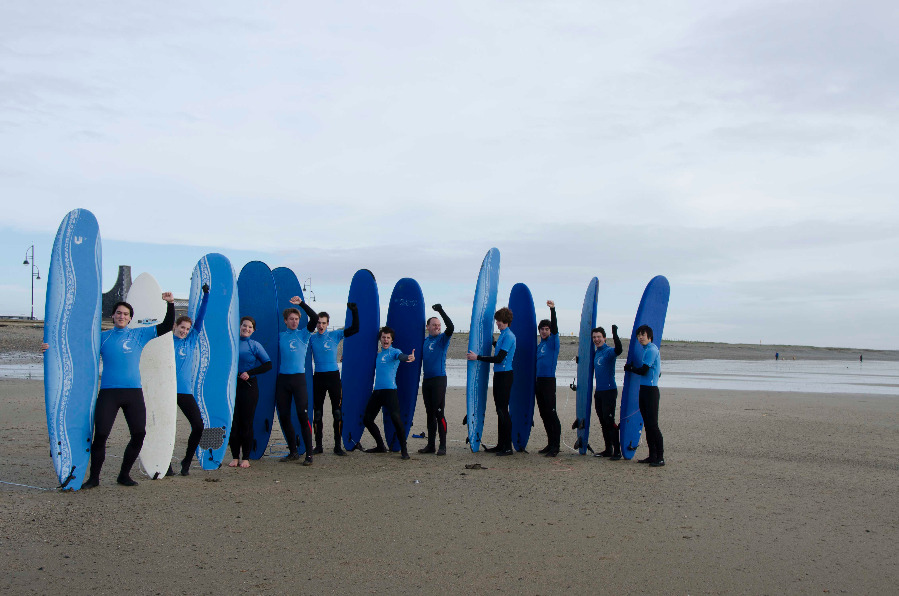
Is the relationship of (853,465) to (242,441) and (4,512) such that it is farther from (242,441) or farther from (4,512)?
(4,512)

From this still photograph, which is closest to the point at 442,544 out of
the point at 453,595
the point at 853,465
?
the point at 453,595

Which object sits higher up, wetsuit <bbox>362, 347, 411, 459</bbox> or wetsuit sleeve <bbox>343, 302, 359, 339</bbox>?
wetsuit sleeve <bbox>343, 302, 359, 339</bbox>

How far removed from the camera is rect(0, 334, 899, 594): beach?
3352 mm

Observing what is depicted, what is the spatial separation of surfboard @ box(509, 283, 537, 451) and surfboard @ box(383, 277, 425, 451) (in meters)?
1.08

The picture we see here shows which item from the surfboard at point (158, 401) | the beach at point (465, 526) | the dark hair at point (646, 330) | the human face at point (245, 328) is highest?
the dark hair at point (646, 330)

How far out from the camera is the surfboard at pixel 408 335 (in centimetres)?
746

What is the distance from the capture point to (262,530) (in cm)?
409

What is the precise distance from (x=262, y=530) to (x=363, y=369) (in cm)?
342

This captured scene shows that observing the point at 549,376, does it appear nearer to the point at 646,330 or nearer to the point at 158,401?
the point at 646,330

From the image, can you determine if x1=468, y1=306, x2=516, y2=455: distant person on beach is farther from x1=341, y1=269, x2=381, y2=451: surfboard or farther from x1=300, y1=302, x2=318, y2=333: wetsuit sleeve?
x1=300, y1=302, x2=318, y2=333: wetsuit sleeve

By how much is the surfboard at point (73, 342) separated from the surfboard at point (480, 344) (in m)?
3.52

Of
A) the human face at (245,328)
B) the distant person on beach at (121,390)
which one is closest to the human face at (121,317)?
the distant person on beach at (121,390)

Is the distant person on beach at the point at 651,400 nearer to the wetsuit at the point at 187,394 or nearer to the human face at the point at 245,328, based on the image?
the human face at the point at 245,328

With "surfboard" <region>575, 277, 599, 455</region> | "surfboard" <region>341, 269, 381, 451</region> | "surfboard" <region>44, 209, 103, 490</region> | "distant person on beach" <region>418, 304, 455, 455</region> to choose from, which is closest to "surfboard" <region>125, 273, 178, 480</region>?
"surfboard" <region>44, 209, 103, 490</region>
